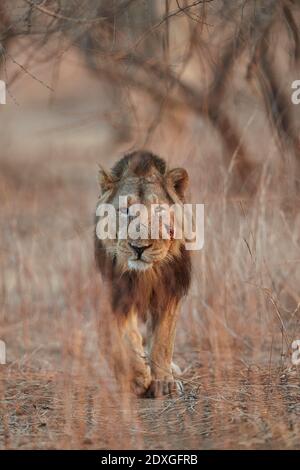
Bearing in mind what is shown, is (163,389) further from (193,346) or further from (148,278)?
(193,346)

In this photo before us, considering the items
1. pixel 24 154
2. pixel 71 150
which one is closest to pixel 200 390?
pixel 71 150

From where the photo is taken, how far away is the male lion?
18.0 ft

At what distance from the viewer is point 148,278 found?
5.74 m

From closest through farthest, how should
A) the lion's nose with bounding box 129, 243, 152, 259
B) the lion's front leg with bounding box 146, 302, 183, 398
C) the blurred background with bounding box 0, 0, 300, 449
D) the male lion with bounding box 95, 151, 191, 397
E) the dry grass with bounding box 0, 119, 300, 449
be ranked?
the dry grass with bounding box 0, 119, 300, 449 → the blurred background with bounding box 0, 0, 300, 449 → the lion's nose with bounding box 129, 243, 152, 259 → the male lion with bounding box 95, 151, 191, 397 → the lion's front leg with bounding box 146, 302, 183, 398

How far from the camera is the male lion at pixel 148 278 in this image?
5488mm

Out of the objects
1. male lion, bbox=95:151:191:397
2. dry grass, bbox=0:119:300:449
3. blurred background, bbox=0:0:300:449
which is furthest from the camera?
male lion, bbox=95:151:191:397

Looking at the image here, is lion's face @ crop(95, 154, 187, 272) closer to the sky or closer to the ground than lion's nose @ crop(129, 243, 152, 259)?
closer to the sky

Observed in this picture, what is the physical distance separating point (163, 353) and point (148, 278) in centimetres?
52

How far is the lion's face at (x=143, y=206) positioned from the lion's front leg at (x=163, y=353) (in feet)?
1.34

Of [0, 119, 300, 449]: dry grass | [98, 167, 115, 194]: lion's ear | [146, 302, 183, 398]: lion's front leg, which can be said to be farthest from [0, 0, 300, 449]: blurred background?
[98, 167, 115, 194]: lion's ear

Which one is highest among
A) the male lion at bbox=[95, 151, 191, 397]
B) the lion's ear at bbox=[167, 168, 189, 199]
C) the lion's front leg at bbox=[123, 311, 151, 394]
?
the lion's ear at bbox=[167, 168, 189, 199]

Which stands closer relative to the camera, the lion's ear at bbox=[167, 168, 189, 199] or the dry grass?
the dry grass

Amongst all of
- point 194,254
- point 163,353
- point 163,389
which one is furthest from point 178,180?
point 163,389

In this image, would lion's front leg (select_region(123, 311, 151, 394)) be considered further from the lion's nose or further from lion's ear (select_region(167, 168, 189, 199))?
lion's ear (select_region(167, 168, 189, 199))
